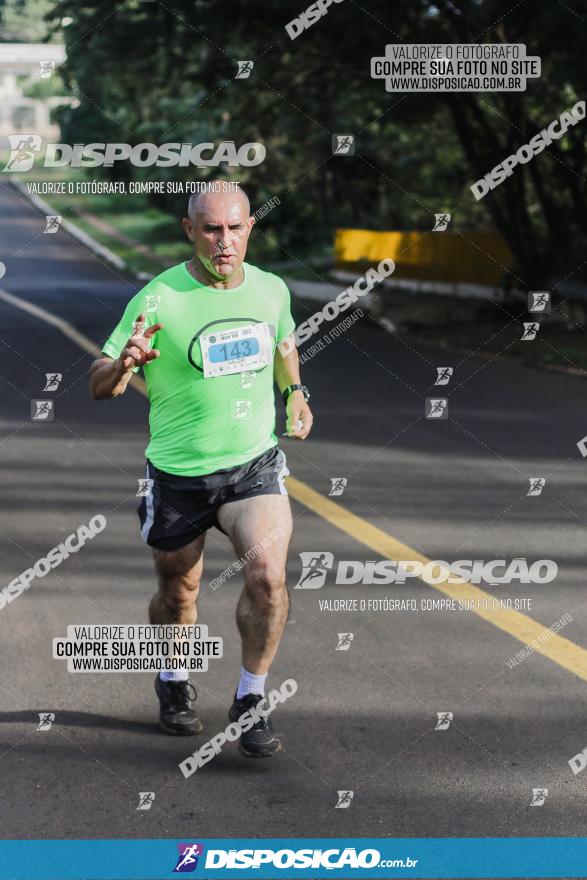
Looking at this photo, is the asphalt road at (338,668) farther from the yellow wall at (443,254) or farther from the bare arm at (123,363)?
the yellow wall at (443,254)

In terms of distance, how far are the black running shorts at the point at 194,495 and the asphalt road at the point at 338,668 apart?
0.79 metres

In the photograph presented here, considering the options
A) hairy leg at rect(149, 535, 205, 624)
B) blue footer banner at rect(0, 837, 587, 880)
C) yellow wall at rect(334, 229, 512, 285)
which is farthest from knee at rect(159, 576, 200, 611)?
yellow wall at rect(334, 229, 512, 285)

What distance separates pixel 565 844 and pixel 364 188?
107ft

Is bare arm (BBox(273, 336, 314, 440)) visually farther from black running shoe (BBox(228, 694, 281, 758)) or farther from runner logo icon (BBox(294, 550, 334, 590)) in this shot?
runner logo icon (BBox(294, 550, 334, 590))

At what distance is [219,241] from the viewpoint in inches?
192

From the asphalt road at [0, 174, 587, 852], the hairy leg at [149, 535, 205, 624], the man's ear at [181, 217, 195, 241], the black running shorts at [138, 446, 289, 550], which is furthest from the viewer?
the hairy leg at [149, 535, 205, 624]

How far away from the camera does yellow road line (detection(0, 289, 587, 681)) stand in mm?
6078

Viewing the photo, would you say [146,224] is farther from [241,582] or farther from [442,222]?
[241,582]

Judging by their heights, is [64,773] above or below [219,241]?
below

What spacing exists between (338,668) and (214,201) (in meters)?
2.19

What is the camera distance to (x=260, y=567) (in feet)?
16.3

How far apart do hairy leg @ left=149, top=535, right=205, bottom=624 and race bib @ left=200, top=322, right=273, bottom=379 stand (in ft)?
2.24

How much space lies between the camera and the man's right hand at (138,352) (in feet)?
15.3

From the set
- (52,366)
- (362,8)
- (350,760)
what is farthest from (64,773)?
(362,8)
